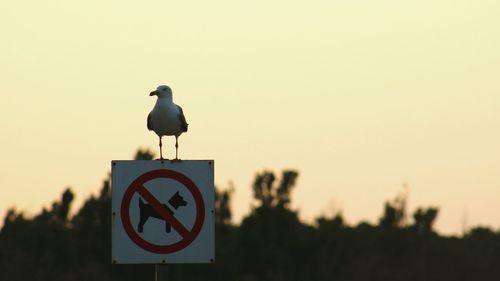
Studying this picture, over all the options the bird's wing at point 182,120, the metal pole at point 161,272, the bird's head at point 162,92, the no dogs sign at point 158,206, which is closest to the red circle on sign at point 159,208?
the no dogs sign at point 158,206

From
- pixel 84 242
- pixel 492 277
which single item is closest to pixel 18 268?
pixel 84 242

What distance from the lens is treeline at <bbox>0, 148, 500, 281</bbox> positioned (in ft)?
266

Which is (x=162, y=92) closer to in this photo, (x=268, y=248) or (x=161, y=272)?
(x=161, y=272)

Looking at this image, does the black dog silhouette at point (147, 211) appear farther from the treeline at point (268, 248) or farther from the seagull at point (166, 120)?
the treeline at point (268, 248)

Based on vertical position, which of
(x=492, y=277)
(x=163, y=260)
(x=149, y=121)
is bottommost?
(x=163, y=260)

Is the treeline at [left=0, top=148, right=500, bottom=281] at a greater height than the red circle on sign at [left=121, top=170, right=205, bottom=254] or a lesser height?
greater

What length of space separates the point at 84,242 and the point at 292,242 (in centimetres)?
1066

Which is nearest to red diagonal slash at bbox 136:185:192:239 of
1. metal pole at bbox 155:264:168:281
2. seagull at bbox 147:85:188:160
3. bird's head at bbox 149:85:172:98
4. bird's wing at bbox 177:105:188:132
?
metal pole at bbox 155:264:168:281

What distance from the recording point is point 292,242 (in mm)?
91562

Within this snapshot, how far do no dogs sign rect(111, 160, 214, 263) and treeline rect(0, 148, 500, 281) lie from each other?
57.8 meters

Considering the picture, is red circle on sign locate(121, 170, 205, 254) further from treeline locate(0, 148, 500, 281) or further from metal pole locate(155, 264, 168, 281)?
treeline locate(0, 148, 500, 281)

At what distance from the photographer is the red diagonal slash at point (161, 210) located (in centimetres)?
1477

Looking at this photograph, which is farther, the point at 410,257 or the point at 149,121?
the point at 410,257

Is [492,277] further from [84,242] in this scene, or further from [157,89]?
[157,89]
